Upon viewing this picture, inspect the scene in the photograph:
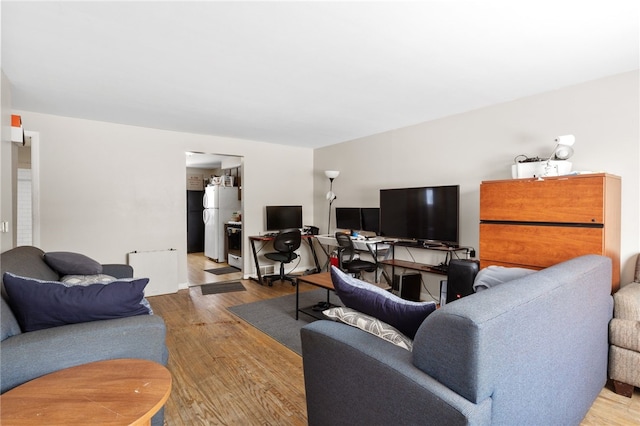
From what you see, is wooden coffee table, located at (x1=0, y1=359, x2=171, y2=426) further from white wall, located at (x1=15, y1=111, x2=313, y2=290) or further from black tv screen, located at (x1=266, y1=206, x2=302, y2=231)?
black tv screen, located at (x1=266, y1=206, x2=302, y2=231)

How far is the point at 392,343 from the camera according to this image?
1317 millimetres

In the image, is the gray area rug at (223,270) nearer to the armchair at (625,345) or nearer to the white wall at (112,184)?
the white wall at (112,184)

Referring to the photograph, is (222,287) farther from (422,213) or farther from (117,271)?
(422,213)

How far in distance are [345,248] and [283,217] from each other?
1.67 m

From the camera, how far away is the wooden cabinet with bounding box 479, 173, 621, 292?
8.05ft

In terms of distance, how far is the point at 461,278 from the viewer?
3086mm

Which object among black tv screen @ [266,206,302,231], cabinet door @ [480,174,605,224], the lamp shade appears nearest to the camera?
cabinet door @ [480,174,605,224]

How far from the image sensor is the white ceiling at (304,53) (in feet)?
6.09

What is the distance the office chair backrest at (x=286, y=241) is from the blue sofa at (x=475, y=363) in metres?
3.47

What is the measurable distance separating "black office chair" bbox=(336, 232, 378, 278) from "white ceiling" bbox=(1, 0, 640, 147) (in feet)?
5.66

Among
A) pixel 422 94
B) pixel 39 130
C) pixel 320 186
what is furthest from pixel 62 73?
pixel 320 186

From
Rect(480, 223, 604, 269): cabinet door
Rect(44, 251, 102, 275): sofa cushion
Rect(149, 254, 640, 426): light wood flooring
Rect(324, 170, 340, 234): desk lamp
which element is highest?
Rect(324, 170, 340, 234): desk lamp

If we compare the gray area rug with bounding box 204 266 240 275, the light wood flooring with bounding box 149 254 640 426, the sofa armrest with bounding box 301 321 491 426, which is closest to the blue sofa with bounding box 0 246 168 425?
the light wood flooring with bounding box 149 254 640 426

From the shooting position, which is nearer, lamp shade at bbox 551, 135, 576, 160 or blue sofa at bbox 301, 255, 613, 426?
blue sofa at bbox 301, 255, 613, 426
